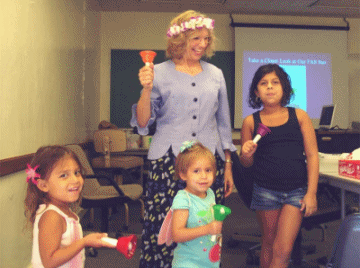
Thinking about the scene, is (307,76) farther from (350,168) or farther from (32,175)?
(32,175)

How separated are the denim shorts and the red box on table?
9.2 inches

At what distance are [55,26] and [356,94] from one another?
16.0ft

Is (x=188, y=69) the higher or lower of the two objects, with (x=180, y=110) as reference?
higher

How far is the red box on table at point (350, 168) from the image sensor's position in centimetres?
182

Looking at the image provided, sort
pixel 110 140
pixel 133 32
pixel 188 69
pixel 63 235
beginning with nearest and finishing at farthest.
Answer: pixel 63 235, pixel 188 69, pixel 110 140, pixel 133 32

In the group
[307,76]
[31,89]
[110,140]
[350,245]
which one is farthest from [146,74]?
[307,76]

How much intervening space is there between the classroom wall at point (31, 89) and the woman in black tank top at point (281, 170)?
111 cm

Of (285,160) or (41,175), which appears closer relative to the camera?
(41,175)

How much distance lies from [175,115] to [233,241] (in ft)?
6.07

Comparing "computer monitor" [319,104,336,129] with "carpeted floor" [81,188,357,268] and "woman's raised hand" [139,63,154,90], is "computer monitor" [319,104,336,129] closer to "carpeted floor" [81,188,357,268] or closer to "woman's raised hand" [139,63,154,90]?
"carpeted floor" [81,188,357,268]

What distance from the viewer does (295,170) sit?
6.04ft

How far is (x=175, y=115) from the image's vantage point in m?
1.81

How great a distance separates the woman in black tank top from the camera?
1.80 meters

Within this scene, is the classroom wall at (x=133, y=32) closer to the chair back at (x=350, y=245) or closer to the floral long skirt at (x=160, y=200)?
the floral long skirt at (x=160, y=200)
